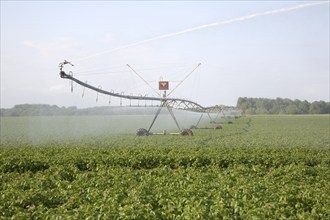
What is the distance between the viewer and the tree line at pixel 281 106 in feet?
536

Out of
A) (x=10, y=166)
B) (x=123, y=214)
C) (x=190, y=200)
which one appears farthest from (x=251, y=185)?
(x=10, y=166)

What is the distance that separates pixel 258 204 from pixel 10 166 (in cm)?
1088

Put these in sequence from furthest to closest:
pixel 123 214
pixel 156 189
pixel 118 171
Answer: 1. pixel 118 171
2. pixel 156 189
3. pixel 123 214

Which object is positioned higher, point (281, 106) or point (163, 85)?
point (281, 106)

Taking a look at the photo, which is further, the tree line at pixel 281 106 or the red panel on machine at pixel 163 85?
the tree line at pixel 281 106

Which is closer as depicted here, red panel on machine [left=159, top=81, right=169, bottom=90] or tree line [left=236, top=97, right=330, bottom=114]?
red panel on machine [left=159, top=81, right=169, bottom=90]

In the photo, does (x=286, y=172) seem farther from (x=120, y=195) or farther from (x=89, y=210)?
(x=89, y=210)

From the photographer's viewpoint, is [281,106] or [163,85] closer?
[163,85]

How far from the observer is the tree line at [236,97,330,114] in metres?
163

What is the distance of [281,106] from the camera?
172m

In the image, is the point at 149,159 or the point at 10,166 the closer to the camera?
the point at 10,166

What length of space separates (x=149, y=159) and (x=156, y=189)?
21.9 feet

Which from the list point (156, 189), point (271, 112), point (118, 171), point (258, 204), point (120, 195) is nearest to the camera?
point (258, 204)

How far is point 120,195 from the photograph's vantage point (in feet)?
30.0
